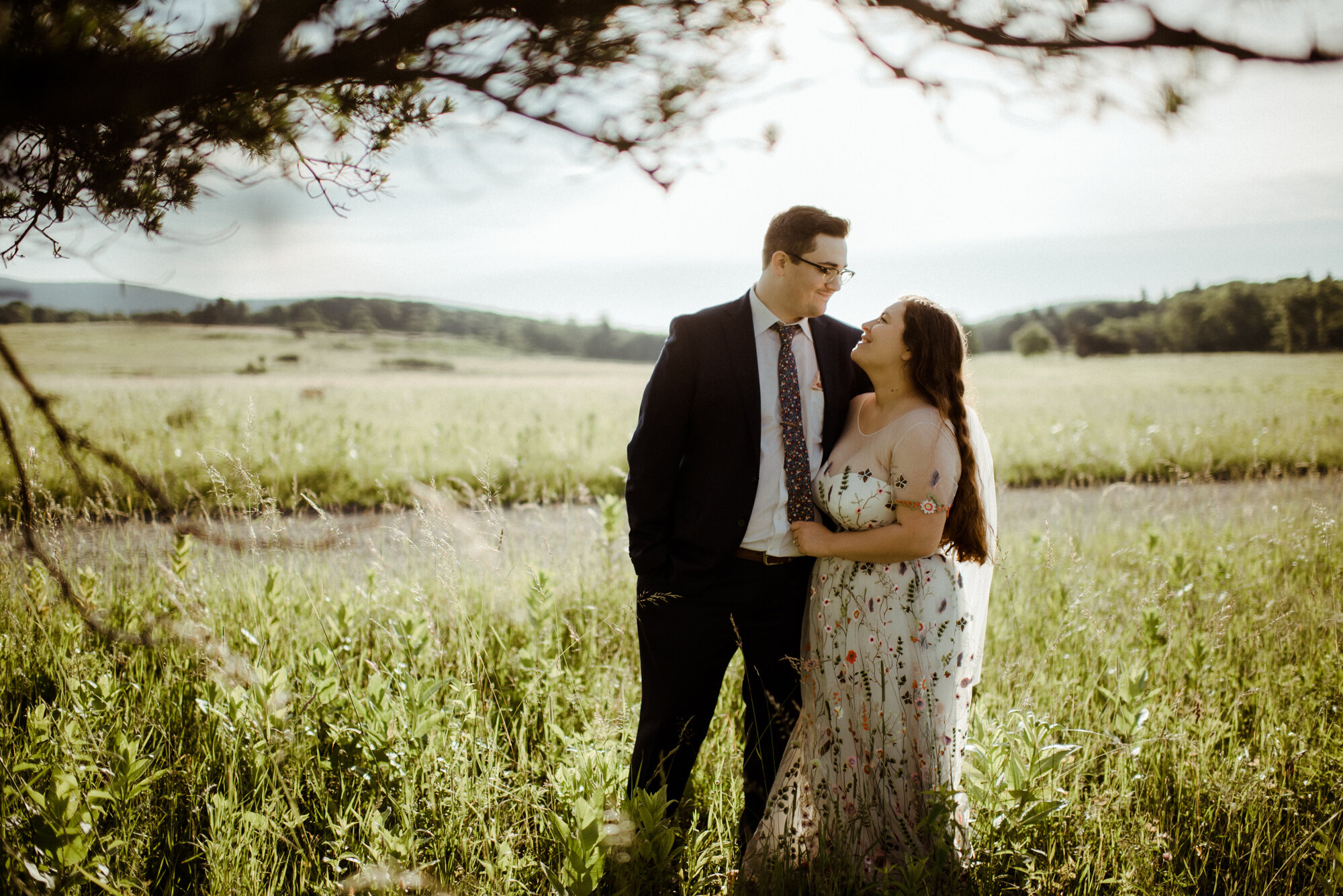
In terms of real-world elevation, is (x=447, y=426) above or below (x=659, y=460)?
below

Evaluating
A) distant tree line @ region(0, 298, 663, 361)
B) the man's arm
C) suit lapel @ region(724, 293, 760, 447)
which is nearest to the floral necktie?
suit lapel @ region(724, 293, 760, 447)

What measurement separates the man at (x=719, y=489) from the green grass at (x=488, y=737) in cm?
36

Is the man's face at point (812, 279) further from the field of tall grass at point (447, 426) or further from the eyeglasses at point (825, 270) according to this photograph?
the field of tall grass at point (447, 426)

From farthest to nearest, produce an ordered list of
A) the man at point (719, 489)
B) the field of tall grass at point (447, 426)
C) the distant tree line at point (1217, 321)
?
the distant tree line at point (1217, 321) → the field of tall grass at point (447, 426) → the man at point (719, 489)

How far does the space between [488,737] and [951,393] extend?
7.52 ft

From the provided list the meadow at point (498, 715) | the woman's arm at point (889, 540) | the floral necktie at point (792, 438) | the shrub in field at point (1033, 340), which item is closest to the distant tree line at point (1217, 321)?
the shrub in field at point (1033, 340)

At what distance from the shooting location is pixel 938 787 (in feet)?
7.52

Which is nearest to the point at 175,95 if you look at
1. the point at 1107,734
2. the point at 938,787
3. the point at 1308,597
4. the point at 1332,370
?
the point at 938,787

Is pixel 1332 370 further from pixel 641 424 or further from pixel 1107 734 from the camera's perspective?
pixel 641 424

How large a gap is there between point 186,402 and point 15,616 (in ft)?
27.6

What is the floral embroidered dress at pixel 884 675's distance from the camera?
228 centimetres

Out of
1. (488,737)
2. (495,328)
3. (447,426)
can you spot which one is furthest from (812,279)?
(495,328)

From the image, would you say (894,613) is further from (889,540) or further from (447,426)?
(447,426)

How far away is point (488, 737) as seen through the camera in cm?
275
